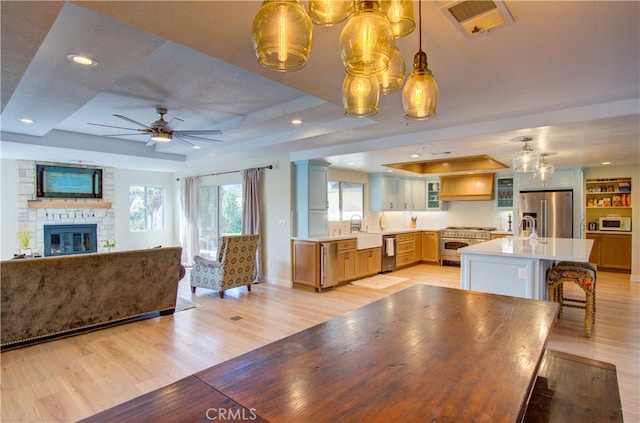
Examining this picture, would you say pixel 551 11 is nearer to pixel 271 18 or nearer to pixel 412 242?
pixel 271 18

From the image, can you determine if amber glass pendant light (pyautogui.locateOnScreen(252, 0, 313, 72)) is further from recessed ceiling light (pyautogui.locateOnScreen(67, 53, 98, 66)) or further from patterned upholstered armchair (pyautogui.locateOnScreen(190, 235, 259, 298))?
patterned upholstered armchair (pyautogui.locateOnScreen(190, 235, 259, 298))

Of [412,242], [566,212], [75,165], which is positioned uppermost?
[75,165]

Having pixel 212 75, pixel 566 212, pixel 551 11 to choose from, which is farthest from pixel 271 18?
pixel 566 212

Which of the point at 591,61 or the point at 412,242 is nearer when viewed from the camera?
the point at 591,61

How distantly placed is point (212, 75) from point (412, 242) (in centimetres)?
603

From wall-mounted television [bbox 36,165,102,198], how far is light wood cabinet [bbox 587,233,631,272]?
425 inches

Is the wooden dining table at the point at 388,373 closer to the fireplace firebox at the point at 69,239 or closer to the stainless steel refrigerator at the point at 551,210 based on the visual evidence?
the stainless steel refrigerator at the point at 551,210

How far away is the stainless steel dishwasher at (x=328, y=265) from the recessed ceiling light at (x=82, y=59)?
385cm

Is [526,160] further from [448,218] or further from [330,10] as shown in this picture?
[448,218]

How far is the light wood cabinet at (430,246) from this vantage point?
7953 mm

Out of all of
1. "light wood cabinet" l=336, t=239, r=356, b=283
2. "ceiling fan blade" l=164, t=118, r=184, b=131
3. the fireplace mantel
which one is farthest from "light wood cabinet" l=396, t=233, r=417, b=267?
the fireplace mantel

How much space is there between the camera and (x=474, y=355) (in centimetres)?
119

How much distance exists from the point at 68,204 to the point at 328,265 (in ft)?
18.9

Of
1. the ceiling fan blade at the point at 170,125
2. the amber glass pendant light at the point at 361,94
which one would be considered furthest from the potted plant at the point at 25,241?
the amber glass pendant light at the point at 361,94
